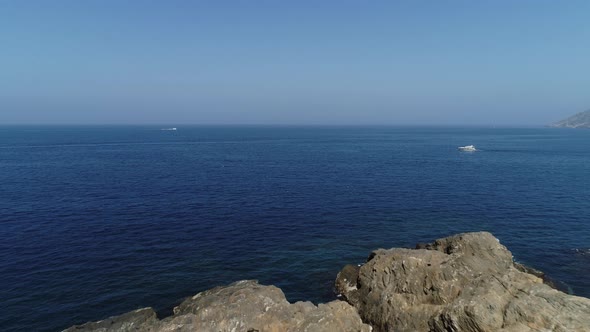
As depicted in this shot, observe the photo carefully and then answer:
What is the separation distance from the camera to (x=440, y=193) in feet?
261

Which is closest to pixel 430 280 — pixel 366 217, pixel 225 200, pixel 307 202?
pixel 366 217

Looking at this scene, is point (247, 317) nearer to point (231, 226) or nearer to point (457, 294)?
point (457, 294)

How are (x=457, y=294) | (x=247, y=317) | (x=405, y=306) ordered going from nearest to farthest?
(x=247, y=317) < (x=457, y=294) < (x=405, y=306)

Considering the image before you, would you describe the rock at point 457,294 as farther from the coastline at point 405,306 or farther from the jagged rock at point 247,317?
the jagged rock at point 247,317

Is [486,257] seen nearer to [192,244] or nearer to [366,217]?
[366,217]

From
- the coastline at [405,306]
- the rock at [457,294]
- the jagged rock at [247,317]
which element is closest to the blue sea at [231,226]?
the rock at [457,294]

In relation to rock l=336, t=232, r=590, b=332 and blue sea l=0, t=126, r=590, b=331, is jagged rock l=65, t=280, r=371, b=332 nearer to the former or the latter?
rock l=336, t=232, r=590, b=332

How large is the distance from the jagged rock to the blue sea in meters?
7.24

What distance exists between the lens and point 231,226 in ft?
188

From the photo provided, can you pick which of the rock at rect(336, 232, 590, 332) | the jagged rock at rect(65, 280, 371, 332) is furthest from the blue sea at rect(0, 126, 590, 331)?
the jagged rock at rect(65, 280, 371, 332)

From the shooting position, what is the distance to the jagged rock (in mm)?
24266

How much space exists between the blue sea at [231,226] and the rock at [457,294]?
5.88 meters

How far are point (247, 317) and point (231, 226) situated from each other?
3317 centimetres

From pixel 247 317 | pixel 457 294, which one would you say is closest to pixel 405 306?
pixel 457 294
